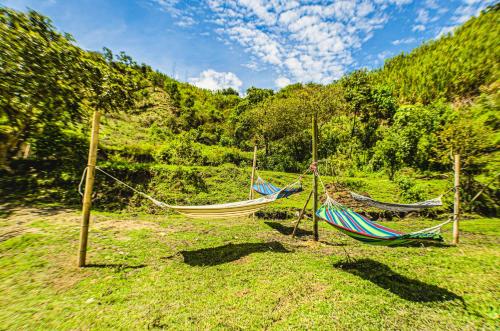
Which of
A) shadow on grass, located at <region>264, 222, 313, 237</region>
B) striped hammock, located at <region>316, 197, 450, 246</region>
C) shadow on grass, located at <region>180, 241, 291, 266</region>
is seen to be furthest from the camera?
shadow on grass, located at <region>264, 222, 313, 237</region>

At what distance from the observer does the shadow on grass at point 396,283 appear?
303 centimetres

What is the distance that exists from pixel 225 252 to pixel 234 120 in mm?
19257

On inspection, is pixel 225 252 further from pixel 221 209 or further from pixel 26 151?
pixel 26 151

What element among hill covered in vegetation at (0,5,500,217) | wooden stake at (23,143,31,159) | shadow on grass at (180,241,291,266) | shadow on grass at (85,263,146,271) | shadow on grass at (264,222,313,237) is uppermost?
hill covered in vegetation at (0,5,500,217)

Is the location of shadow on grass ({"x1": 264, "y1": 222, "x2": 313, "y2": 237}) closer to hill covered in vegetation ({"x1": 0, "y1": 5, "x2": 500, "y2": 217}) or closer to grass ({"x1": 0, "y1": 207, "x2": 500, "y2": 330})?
grass ({"x1": 0, "y1": 207, "x2": 500, "y2": 330})

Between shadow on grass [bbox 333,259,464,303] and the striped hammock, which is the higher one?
the striped hammock

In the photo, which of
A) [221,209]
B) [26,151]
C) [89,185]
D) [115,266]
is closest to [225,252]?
[221,209]

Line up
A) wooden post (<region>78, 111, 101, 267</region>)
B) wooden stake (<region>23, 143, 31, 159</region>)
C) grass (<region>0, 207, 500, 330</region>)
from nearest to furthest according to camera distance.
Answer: grass (<region>0, 207, 500, 330</region>) → wooden post (<region>78, 111, 101, 267</region>) → wooden stake (<region>23, 143, 31, 159</region>)

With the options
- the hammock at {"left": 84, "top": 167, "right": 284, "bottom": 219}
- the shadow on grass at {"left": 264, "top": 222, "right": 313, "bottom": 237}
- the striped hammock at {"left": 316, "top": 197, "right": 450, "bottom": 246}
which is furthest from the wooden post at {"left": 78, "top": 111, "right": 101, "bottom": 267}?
the shadow on grass at {"left": 264, "top": 222, "right": 313, "bottom": 237}

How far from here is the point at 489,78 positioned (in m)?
11.3

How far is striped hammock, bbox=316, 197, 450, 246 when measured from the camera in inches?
108

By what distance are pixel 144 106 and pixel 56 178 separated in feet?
41.2

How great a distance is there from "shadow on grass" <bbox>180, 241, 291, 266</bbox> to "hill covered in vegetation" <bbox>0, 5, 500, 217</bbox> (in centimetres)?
246

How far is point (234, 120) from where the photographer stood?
22.7 metres
